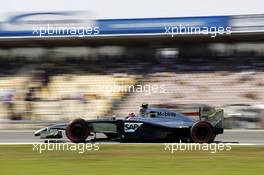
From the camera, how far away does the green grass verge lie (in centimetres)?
934

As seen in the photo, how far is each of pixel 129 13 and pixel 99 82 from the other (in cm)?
350

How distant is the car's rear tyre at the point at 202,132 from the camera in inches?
526

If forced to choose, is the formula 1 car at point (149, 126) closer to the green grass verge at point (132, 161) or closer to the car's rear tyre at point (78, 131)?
the car's rear tyre at point (78, 131)

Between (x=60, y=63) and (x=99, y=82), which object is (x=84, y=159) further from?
(x=60, y=63)

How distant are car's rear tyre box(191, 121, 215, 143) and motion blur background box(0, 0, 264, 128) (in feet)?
24.0

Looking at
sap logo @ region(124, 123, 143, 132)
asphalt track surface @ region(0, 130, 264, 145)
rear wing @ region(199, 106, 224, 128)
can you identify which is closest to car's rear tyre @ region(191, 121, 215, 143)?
rear wing @ region(199, 106, 224, 128)

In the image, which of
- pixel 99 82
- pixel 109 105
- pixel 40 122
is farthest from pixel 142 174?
pixel 99 82

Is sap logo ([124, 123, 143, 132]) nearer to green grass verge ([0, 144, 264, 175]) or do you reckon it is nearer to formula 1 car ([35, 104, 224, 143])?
formula 1 car ([35, 104, 224, 143])

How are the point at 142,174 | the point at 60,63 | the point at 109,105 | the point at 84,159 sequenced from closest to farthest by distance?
the point at 142,174
the point at 84,159
the point at 109,105
the point at 60,63

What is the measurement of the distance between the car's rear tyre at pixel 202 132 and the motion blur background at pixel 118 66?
732 centimetres

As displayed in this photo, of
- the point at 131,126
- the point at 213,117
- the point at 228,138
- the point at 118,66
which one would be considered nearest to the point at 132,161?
the point at 131,126

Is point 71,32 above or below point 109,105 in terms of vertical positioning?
above

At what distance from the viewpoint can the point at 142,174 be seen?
29.3 feet

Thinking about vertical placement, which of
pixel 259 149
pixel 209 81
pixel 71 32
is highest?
pixel 71 32
